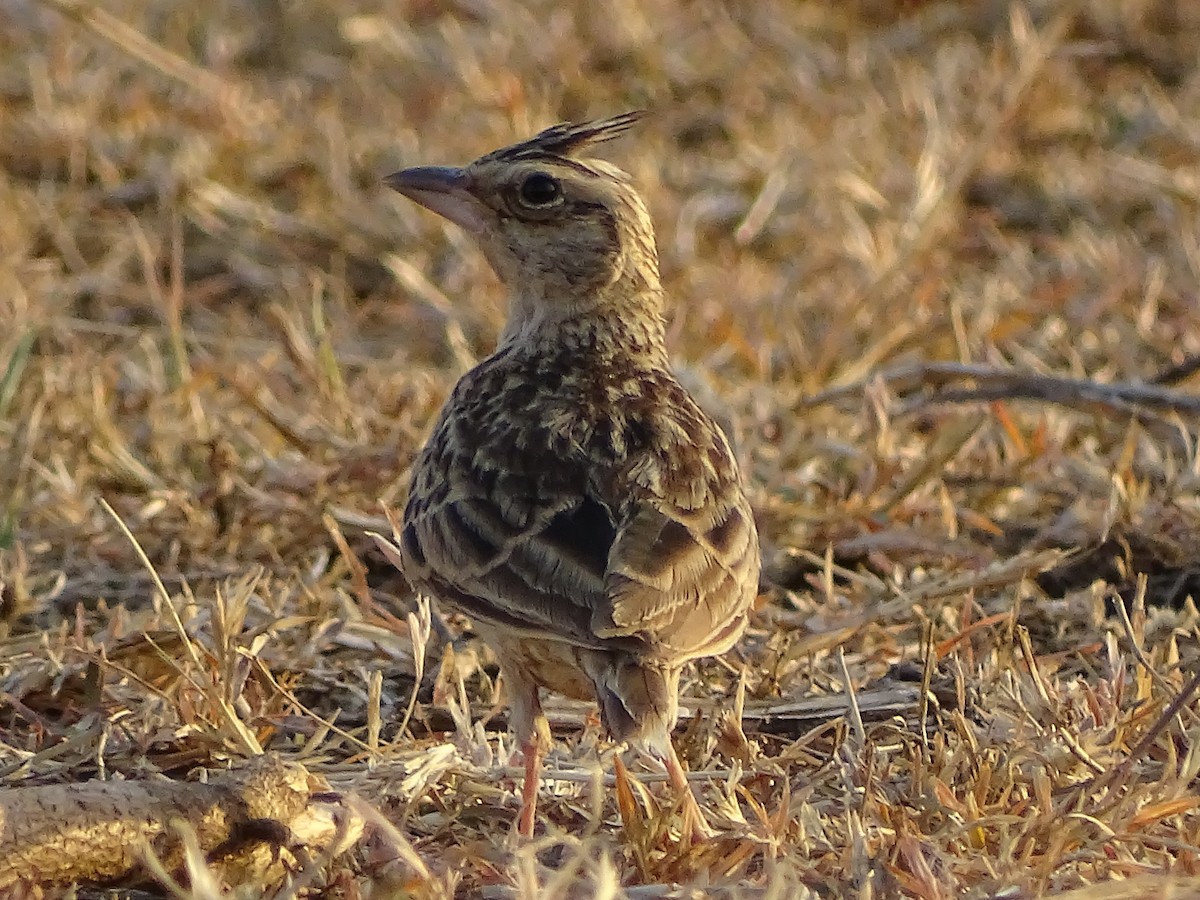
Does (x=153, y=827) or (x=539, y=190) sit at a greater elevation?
(x=539, y=190)

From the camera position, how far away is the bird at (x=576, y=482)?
3.61 m

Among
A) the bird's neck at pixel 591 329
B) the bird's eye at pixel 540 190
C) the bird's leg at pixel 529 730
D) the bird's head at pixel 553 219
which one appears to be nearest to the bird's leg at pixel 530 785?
the bird's leg at pixel 529 730

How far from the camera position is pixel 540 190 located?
4.70 meters

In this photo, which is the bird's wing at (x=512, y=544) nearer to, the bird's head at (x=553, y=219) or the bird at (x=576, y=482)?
the bird at (x=576, y=482)

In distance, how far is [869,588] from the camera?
16.6 ft

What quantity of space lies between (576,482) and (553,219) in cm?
96

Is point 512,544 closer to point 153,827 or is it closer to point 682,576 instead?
point 682,576

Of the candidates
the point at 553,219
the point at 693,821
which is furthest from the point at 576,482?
the point at 553,219

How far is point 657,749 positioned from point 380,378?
310 centimetres

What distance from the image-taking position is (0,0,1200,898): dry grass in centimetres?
365

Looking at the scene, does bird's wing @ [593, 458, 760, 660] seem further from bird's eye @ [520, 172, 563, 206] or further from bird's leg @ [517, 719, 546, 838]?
bird's eye @ [520, 172, 563, 206]

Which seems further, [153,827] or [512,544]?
[512,544]

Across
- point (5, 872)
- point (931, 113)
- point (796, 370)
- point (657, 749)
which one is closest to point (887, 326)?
point (796, 370)

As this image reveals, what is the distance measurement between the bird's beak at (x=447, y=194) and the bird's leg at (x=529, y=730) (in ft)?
4.06
